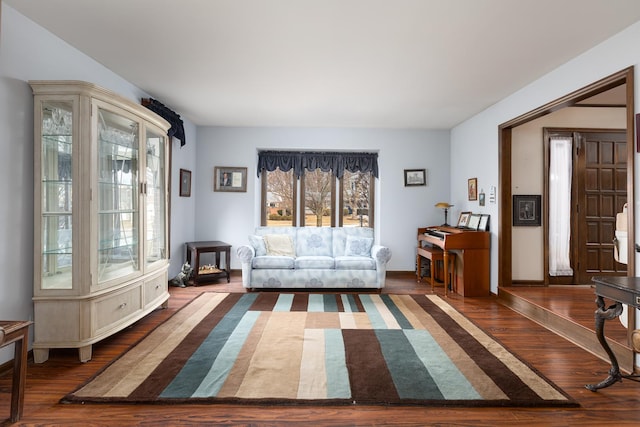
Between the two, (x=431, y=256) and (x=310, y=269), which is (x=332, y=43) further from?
(x=431, y=256)

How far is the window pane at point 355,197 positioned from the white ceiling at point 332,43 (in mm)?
2061

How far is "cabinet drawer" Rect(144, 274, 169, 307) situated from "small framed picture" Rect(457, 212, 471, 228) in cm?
422

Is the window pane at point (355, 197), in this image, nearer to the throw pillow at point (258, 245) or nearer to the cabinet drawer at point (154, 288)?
the throw pillow at point (258, 245)

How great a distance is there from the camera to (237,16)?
2.55 m

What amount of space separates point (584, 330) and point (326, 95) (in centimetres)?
351

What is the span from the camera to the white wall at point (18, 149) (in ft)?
8.18

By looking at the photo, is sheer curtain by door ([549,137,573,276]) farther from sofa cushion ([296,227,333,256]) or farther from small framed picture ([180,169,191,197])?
small framed picture ([180,169,191,197])

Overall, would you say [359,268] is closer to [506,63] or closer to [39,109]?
[506,63]

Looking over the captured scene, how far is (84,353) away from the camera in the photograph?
8.80 feet

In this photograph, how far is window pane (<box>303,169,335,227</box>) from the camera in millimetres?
6465

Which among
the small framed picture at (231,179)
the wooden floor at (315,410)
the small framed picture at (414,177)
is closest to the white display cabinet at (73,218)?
the wooden floor at (315,410)

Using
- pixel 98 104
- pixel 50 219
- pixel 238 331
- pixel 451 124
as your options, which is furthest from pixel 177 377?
pixel 451 124

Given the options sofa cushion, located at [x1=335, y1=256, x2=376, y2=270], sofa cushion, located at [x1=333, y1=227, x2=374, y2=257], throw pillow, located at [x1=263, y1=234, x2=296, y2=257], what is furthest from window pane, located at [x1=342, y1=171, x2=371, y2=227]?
sofa cushion, located at [x1=335, y1=256, x2=376, y2=270]

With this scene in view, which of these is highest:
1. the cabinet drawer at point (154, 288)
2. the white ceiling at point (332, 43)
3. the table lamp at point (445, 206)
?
the white ceiling at point (332, 43)
